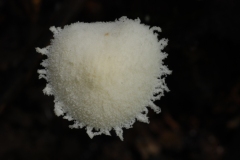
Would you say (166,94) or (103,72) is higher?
(166,94)

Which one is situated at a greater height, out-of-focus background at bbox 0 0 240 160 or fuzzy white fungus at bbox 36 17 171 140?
out-of-focus background at bbox 0 0 240 160

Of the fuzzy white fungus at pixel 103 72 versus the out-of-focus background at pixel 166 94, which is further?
the out-of-focus background at pixel 166 94

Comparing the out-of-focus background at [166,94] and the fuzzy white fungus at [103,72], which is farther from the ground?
the out-of-focus background at [166,94]

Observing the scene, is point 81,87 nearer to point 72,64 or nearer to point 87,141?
point 72,64

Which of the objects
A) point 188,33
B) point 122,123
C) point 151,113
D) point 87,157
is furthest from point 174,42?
point 87,157

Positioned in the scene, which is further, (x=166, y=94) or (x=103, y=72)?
(x=166, y=94)
